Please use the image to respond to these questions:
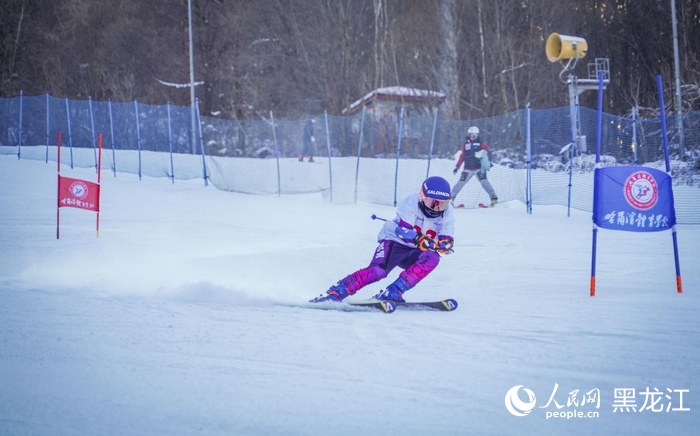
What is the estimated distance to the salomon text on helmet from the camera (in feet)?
19.3

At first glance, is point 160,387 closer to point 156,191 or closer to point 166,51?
point 156,191

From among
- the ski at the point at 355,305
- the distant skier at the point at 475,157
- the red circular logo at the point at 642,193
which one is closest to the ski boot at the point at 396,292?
the ski at the point at 355,305

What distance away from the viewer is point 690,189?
47.8 ft

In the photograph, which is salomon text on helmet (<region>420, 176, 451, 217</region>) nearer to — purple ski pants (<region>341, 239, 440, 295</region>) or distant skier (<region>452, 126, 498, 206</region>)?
purple ski pants (<region>341, 239, 440, 295</region>)

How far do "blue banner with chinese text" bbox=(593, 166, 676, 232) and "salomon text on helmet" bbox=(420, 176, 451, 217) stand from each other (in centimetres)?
167

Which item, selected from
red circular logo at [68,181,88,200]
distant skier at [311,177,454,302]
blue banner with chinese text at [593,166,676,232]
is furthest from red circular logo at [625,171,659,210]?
red circular logo at [68,181,88,200]

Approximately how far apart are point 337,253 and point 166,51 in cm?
3118

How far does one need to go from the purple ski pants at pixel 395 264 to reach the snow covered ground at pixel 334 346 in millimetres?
483

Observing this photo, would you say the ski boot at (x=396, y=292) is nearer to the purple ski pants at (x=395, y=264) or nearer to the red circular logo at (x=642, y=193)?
the purple ski pants at (x=395, y=264)

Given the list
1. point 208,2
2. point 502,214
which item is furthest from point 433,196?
point 208,2

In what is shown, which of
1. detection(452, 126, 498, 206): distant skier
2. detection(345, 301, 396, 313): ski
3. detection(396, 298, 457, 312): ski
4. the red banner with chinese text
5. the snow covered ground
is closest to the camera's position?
the snow covered ground

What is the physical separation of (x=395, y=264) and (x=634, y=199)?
2.56m

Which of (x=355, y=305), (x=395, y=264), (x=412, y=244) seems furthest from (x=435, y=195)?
(x=355, y=305)

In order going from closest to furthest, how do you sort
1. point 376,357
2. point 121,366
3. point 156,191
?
1. point 121,366
2. point 376,357
3. point 156,191
